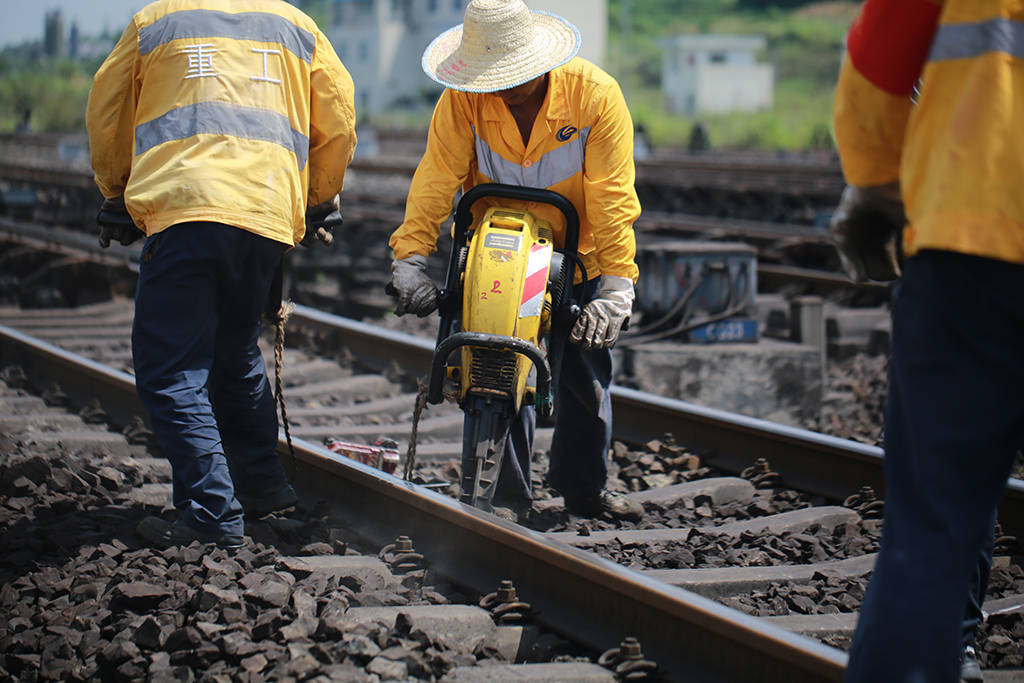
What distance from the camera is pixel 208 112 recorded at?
381 cm

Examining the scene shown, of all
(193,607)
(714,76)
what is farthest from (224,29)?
(714,76)

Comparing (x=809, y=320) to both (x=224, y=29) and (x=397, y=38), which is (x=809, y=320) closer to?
(x=224, y=29)

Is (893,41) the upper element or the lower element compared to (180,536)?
upper

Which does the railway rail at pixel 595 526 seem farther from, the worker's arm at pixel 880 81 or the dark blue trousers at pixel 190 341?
the worker's arm at pixel 880 81

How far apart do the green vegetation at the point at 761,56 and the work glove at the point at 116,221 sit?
43.1 metres

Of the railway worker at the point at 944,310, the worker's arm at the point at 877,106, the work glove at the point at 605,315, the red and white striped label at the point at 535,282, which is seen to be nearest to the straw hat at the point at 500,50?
the red and white striped label at the point at 535,282

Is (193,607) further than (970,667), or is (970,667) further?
(193,607)

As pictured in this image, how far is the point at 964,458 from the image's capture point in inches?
86.9

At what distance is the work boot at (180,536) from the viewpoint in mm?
3840

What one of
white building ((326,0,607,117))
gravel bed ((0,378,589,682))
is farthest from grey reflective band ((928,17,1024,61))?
white building ((326,0,607,117))

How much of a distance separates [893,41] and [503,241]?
1.62 m

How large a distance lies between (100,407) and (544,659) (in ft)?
11.7

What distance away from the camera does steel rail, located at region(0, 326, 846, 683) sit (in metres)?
2.83

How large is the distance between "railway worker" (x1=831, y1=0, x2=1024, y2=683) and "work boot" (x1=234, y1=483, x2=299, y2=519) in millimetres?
2537
